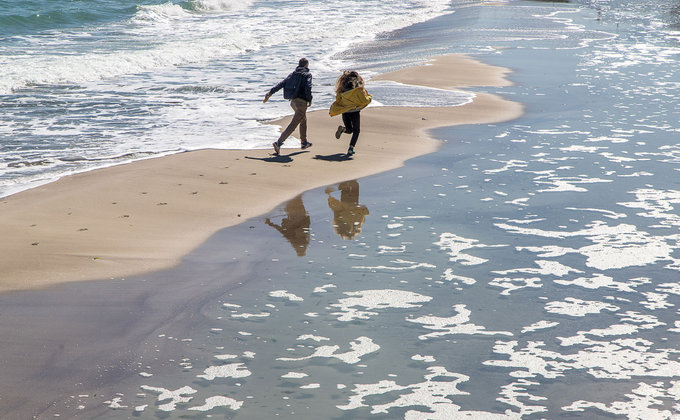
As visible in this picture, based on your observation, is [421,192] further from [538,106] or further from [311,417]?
[538,106]

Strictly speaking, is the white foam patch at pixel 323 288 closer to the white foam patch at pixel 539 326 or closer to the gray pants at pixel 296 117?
the white foam patch at pixel 539 326

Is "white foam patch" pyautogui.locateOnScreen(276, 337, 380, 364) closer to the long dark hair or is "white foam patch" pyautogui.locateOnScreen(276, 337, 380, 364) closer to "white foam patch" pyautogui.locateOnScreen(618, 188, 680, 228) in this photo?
"white foam patch" pyautogui.locateOnScreen(618, 188, 680, 228)

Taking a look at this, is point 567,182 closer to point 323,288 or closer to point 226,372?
point 323,288

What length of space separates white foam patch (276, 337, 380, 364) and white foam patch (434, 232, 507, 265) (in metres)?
2.00

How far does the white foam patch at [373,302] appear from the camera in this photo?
610 centimetres

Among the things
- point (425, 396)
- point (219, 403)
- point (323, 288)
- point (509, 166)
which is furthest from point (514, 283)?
point (509, 166)

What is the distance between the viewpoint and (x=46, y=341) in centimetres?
554

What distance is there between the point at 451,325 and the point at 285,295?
155 cm

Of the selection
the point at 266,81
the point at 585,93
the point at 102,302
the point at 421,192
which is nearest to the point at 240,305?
the point at 102,302

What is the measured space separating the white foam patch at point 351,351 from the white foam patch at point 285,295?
0.92 m

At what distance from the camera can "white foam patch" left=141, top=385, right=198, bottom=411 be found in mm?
4699

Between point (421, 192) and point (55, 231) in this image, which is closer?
point (55, 231)

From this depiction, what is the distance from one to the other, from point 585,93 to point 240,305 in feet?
43.3

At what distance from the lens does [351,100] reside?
475 inches
